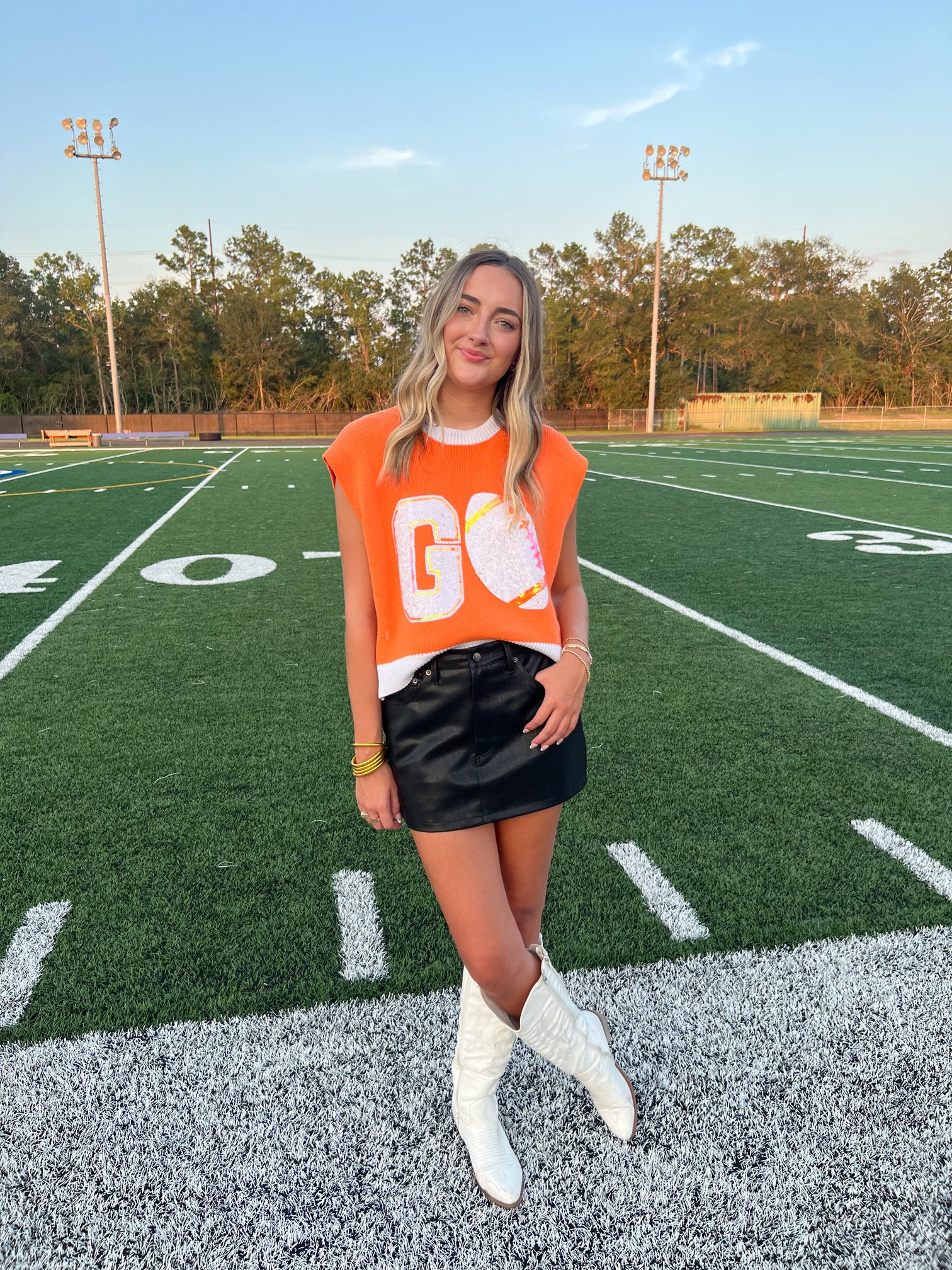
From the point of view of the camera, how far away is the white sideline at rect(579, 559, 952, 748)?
A: 4.02 metres

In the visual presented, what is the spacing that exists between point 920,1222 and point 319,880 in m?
1.82

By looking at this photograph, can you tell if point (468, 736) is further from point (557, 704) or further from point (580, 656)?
point (580, 656)

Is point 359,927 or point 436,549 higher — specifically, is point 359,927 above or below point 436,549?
below

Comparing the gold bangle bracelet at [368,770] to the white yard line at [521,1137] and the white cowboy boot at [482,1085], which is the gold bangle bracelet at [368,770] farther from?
the white yard line at [521,1137]

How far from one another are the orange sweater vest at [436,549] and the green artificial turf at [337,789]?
1183mm

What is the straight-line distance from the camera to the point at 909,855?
2.89 metres

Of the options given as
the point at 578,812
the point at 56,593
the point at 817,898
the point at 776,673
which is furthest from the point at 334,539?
the point at 817,898

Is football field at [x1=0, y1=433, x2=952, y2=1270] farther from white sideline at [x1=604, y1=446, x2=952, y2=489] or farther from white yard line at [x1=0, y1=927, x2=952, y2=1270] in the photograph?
white sideline at [x1=604, y1=446, x2=952, y2=489]

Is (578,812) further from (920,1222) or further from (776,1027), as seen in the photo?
(920,1222)

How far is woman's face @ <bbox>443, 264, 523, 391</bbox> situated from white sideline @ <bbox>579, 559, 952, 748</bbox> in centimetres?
319

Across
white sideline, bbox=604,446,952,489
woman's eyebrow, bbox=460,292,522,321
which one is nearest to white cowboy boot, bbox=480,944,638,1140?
woman's eyebrow, bbox=460,292,522,321

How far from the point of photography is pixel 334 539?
10008mm

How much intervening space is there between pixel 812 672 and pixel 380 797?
12.6 ft

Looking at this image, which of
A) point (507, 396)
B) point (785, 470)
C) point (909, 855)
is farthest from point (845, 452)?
point (507, 396)
